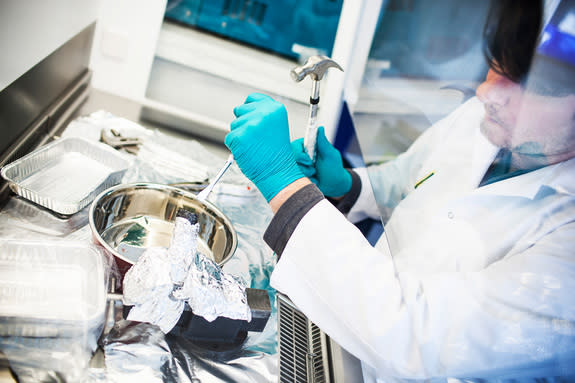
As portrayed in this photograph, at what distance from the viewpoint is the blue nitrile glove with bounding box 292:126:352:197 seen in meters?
1.25

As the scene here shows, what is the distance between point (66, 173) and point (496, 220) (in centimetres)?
110

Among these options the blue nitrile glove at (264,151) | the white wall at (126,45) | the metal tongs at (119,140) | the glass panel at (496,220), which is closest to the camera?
the glass panel at (496,220)

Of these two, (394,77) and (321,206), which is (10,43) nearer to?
(321,206)

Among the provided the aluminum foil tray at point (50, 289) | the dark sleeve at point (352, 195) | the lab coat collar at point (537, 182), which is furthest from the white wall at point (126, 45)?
the lab coat collar at point (537, 182)

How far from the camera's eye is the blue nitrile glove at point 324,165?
4.10 feet

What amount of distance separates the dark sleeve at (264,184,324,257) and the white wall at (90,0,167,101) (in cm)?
130

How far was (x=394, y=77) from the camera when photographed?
6.15 feet

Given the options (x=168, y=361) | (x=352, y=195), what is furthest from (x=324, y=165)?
(x=168, y=361)

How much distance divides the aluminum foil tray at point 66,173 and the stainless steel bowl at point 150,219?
7 cm

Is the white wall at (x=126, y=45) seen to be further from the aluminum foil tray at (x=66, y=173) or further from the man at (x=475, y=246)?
the man at (x=475, y=246)

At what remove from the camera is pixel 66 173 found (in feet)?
3.83

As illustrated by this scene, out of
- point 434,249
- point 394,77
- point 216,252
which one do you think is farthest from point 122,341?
point 394,77

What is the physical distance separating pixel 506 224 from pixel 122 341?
775 millimetres

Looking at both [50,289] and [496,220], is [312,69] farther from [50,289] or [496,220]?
[50,289]
